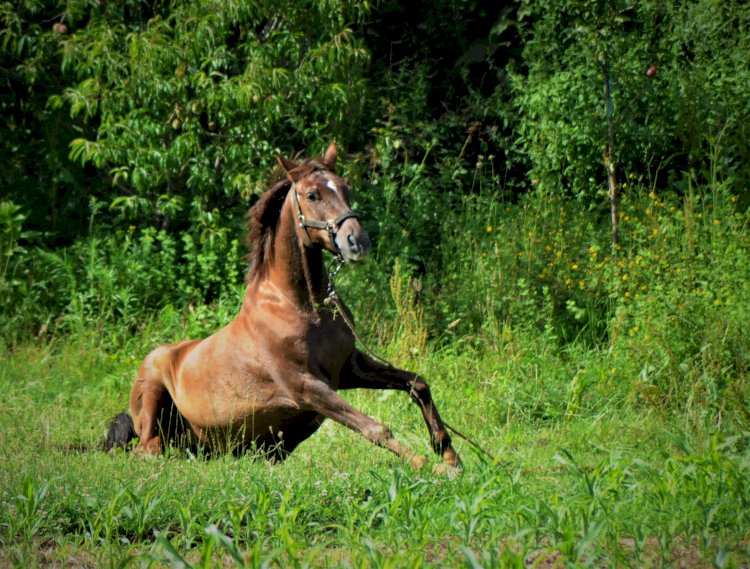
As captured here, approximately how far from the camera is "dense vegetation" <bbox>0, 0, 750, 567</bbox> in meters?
7.14

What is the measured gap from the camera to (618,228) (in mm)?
9547

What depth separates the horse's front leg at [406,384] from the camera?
612 cm

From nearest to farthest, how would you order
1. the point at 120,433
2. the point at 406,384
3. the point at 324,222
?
the point at 324,222, the point at 406,384, the point at 120,433

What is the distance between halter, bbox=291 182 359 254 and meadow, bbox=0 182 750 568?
1.33 m

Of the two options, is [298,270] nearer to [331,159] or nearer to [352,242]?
[352,242]

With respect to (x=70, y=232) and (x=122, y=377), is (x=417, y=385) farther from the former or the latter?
(x=70, y=232)

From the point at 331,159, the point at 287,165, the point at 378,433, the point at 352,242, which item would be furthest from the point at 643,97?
the point at 378,433

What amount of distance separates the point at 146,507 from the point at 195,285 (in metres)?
6.18

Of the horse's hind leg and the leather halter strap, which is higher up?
the leather halter strap

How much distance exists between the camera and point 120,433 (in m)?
7.46

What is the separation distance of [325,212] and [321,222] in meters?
0.06

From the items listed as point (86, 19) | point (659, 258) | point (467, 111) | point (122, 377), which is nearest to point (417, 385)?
point (659, 258)

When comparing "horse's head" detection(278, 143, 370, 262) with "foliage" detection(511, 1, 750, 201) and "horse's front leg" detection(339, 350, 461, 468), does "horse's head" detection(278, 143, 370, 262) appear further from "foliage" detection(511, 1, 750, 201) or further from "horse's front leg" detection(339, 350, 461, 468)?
"foliage" detection(511, 1, 750, 201)

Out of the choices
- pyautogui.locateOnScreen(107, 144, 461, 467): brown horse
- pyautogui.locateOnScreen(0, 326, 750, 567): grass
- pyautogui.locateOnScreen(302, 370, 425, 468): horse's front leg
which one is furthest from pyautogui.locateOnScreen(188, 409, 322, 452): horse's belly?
pyautogui.locateOnScreen(302, 370, 425, 468): horse's front leg
